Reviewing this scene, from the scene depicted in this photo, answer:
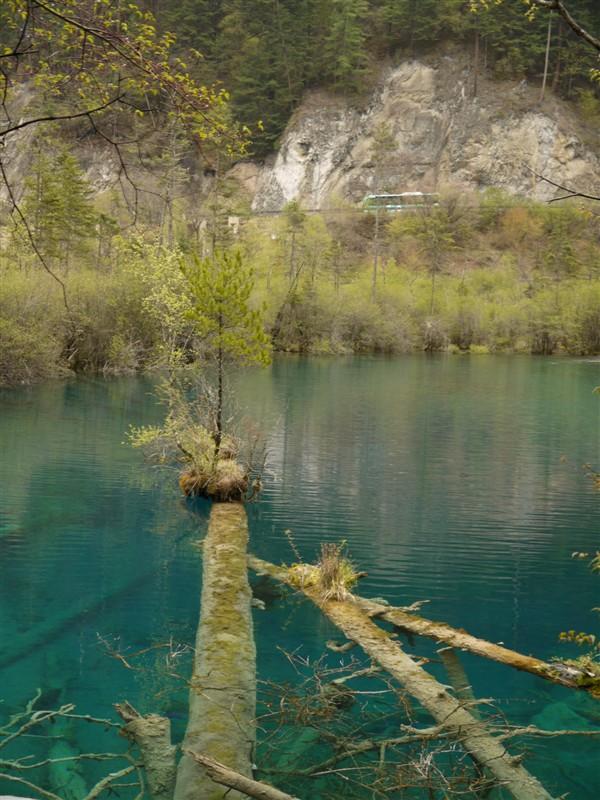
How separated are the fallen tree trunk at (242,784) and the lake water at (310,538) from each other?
154 centimetres

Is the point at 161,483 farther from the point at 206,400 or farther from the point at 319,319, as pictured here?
the point at 319,319

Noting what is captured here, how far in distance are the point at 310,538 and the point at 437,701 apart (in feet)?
26.0

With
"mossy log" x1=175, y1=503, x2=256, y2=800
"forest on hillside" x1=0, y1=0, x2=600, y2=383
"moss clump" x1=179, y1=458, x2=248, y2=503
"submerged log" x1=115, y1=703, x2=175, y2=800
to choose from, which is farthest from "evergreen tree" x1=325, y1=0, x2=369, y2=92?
"submerged log" x1=115, y1=703, x2=175, y2=800

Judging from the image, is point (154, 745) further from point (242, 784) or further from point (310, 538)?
point (310, 538)

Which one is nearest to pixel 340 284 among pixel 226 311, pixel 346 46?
pixel 346 46

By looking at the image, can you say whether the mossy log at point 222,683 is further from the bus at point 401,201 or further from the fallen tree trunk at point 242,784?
the bus at point 401,201

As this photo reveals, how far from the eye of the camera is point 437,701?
7.48 m

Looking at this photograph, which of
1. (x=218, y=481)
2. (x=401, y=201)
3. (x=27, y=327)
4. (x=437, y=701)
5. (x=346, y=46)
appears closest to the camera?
(x=437, y=701)

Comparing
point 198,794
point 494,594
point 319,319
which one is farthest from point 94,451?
point 319,319

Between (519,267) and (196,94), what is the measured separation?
9172cm

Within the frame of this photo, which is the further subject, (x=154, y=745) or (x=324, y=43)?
(x=324, y=43)

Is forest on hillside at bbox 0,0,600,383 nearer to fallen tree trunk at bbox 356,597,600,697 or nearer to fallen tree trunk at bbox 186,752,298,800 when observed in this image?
fallen tree trunk at bbox 186,752,298,800

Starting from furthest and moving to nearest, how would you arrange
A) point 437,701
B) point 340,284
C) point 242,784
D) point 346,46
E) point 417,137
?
point 417,137, point 346,46, point 340,284, point 437,701, point 242,784

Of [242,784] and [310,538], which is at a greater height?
[242,784]
